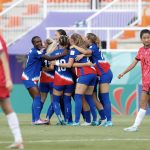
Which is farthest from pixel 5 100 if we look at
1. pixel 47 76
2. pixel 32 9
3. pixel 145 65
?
pixel 32 9

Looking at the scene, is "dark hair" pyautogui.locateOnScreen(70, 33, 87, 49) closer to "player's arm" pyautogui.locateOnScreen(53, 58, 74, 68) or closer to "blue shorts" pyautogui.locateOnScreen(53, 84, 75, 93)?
"player's arm" pyautogui.locateOnScreen(53, 58, 74, 68)

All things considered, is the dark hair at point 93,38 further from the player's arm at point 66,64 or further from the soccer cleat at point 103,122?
the soccer cleat at point 103,122

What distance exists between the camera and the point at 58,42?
19.0m

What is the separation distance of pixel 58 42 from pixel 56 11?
13286 millimetres

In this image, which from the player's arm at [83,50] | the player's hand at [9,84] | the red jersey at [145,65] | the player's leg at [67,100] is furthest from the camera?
the player's leg at [67,100]

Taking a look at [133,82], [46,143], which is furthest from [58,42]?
[133,82]

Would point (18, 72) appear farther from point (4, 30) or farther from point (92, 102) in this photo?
point (92, 102)

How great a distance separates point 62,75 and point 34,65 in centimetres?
68

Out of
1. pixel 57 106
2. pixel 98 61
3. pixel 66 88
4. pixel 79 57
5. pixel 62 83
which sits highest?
pixel 79 57

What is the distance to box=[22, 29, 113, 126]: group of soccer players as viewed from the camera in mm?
18641

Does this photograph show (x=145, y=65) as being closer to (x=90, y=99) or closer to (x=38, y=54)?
(x=90, y=99)

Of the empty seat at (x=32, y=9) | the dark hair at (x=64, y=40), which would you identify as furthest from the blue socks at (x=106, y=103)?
the empty seat at (x=32, y=9)

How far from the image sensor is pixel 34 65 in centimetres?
1930

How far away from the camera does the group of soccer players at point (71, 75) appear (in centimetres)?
1864
